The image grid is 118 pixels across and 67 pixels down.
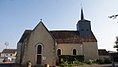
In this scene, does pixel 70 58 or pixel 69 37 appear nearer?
pixel 70 58

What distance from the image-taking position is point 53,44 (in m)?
29.0

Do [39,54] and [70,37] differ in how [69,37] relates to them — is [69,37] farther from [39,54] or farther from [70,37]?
[39,54]

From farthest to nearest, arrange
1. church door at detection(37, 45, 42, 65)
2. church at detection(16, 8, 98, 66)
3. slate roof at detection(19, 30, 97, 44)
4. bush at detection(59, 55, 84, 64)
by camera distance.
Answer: slate roof at detection(19, 30, 97, 44) < bush at detection(59, 55, 84, 64) < church door at detection(37, 45, 42, 65) < church at detection(16, 8, 98, 66)

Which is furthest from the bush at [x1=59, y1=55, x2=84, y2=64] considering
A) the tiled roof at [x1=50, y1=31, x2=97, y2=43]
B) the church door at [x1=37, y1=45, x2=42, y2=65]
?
the church door at [x1=37, y1=45, x2=42, y2=65]

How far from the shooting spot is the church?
28953 millimetres

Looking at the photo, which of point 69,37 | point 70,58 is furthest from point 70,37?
point 70,58

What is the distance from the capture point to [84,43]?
3644 cm

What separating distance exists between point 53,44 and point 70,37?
8.76m

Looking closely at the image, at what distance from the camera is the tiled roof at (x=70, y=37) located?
36.2m

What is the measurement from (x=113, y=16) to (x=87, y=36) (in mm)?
30823

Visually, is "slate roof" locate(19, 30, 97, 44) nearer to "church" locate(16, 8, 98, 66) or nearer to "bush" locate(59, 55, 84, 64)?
"church" locate(16, 8, 98, 66)

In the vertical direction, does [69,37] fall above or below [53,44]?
above

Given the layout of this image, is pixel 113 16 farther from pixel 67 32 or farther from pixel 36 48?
pixel 67 32

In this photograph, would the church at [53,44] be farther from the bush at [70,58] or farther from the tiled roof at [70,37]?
the bush at [70,58]
